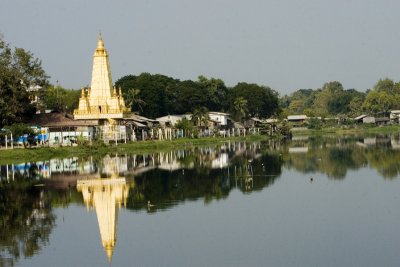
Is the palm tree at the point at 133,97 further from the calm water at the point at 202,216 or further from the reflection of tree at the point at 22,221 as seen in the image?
the reflection of tree at the point at 22,221

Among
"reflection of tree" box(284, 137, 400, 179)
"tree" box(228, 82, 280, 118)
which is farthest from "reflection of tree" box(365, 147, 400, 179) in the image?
"tree" box(228, 82, 280, 118)

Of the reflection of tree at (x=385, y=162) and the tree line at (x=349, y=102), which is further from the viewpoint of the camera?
the tree line at (x=349, y=102)

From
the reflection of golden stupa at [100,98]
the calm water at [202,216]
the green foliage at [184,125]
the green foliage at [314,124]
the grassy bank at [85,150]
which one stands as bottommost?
the calm water at [202,216]

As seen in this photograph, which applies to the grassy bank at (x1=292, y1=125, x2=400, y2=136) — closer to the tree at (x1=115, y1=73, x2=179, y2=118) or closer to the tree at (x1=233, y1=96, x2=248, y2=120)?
the tree at (x1=233, y1=96, x2=248, y2=120)

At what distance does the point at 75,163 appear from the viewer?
50.8 meters

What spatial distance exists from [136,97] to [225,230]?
73433mm

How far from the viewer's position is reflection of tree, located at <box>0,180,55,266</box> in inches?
811

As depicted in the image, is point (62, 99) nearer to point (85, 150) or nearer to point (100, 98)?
point (100, 98)

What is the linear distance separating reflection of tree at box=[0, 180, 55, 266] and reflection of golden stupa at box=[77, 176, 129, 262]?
67.1 inches

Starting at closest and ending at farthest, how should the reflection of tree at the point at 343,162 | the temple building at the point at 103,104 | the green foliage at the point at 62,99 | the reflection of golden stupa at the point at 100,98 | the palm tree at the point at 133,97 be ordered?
1. the reflection of tree at the point at 343,162
2. the temple building at the point at 103,104
3. the reflection of golden stupa at the point at 100,98
4. the green foliage at the point at 62,99
5. the palm tree at the point at 133,97

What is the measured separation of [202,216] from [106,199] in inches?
247

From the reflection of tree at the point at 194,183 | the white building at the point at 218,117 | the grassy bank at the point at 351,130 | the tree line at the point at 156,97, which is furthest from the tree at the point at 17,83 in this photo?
the grassy bank at the point at 351,130

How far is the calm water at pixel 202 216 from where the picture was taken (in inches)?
772

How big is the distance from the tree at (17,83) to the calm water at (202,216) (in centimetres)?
1656
